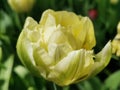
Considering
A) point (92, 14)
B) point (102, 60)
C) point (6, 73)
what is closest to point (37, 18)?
point (92, 14)

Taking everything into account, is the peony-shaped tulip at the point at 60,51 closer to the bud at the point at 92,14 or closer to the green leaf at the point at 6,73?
the green leaf at the point at 6,73

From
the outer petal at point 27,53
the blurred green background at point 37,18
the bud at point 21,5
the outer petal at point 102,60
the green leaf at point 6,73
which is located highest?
the outer petal at point 27,53

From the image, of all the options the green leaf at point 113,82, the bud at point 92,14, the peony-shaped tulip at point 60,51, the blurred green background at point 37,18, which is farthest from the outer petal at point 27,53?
the bud at point 92,14

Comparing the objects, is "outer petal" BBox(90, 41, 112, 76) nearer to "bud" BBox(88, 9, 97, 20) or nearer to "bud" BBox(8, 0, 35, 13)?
"bud" BBox(8, 0, 35, 13)

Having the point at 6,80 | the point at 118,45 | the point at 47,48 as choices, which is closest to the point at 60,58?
the point at 47,48

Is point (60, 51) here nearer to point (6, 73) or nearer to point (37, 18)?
point (6, 73)
